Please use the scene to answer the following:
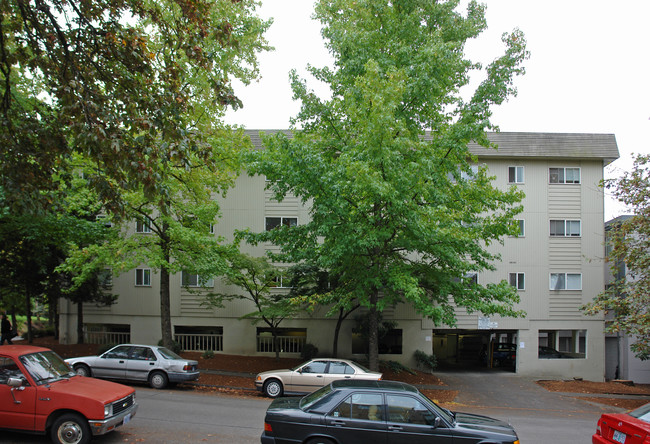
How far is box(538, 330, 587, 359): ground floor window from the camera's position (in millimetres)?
24188

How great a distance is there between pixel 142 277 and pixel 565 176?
71.4 feet

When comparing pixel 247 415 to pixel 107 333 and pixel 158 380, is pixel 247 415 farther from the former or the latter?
pixel 107 333

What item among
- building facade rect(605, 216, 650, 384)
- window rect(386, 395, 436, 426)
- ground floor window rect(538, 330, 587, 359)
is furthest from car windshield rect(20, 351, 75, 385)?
building facade rect(605, 216, 650, 384)

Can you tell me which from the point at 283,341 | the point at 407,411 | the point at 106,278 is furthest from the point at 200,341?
the point at 407,411

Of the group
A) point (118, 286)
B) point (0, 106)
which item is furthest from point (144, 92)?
point (118, 286)

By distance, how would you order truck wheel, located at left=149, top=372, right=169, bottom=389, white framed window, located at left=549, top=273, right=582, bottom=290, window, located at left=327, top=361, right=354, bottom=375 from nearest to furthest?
window, located at left=327, top=361, right=354, bottom=375 < truck wheel, located at left=149, top=372, right=169, bottom=389 < white framed window, located at left=549, top=273, right=582, bottom=290

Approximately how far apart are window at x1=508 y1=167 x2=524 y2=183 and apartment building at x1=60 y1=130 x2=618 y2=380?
0.16 feet

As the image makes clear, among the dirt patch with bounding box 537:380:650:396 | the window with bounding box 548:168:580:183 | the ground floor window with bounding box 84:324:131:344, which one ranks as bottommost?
the dirt patch with bounding box 537:380:650:396

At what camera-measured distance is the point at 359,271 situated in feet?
50.2

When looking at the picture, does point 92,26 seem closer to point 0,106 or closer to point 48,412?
point 0,106

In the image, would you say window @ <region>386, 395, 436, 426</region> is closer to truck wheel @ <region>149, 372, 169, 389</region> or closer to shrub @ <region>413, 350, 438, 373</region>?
truck wheel @ <region>149, 372, 169, 389</region>

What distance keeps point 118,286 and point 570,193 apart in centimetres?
2313

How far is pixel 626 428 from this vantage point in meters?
7.98

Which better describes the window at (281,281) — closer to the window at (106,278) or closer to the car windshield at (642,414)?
the window at (106,278)
